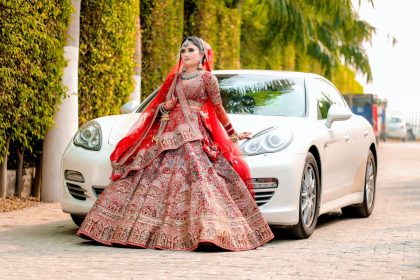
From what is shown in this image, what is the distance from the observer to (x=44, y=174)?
12398 mm

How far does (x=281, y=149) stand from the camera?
8.61m

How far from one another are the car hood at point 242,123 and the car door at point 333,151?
2.02ft

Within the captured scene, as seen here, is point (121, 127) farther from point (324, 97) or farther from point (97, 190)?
point (324, 97)

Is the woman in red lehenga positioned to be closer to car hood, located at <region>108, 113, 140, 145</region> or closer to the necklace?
the necklace

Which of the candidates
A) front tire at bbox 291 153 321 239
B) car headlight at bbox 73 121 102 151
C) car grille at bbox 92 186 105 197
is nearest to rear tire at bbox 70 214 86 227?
car grille at bbox 92 186 105 197

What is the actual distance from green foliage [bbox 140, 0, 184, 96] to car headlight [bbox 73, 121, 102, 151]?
7768 mm

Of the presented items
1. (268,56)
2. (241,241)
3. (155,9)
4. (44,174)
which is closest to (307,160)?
(241,241)

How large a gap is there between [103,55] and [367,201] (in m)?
4.02

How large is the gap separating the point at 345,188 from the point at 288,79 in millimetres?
1192

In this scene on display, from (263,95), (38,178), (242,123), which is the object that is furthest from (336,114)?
(38,178)

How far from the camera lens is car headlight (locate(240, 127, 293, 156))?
859 cm

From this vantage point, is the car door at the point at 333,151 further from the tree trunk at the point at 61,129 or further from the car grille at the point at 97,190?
the tree trunk at the point at 61,129

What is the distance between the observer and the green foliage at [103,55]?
13.1 m

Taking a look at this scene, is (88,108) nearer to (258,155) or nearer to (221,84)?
(221,84)
